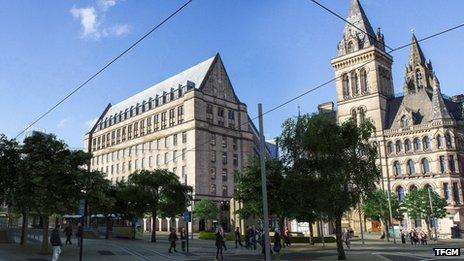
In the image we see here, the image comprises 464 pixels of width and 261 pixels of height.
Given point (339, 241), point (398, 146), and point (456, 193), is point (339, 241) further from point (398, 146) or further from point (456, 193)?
point (398, 146)

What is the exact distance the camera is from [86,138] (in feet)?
423

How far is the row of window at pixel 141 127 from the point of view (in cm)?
9231

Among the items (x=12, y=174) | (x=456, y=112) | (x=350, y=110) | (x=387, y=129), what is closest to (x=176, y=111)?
(x=350, y=110)

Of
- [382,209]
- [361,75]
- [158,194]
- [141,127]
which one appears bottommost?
[382,209]

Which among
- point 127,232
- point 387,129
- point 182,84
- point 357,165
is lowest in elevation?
point 127,232

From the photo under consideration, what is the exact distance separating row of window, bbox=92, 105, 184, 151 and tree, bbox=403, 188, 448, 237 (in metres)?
45.5

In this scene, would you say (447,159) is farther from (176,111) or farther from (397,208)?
(176,111)

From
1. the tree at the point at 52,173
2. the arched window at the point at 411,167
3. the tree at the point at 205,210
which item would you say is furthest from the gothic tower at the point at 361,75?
the tree at the point at 52,173

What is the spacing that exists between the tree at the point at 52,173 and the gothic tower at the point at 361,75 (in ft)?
216

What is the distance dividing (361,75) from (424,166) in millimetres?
21991

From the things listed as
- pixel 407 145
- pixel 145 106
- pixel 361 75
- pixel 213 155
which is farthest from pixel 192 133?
pixel 407 145

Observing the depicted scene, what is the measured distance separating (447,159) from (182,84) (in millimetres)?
53680

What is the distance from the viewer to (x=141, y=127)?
103m

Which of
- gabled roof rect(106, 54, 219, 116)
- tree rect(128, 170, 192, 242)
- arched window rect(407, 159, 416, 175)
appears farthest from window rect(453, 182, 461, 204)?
gabled roof rect(106, 54, 219, 116)
